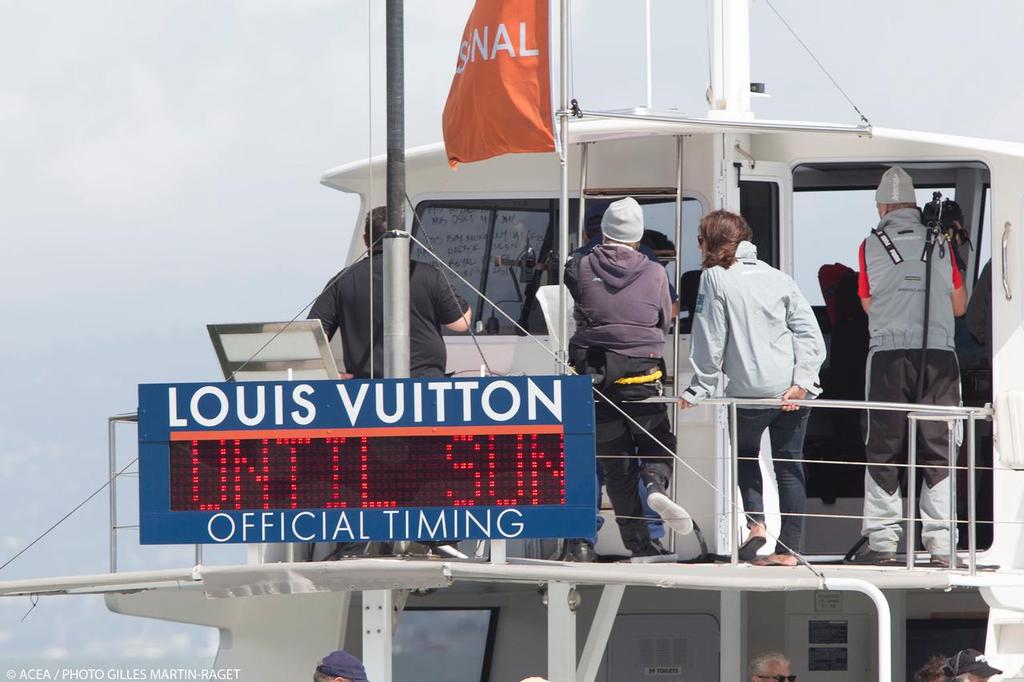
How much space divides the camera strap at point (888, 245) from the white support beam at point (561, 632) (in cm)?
251

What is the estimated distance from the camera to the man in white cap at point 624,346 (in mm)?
9180

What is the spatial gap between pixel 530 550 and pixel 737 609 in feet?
4.91

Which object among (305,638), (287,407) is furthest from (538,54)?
(305,638)

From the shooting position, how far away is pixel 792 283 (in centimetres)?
928

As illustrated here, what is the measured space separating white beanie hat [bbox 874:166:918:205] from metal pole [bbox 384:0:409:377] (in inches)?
104

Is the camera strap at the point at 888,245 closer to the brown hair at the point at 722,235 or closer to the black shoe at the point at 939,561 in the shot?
the brown hair at the point at 722,235

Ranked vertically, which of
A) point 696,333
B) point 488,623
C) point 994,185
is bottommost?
point 488,623

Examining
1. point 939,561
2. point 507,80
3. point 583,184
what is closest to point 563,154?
point 507,80

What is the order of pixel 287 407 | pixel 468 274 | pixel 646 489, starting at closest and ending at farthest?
pixel 287 407, pixel 646 489, pixel 468 274

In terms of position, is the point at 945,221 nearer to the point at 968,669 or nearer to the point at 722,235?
the point at 722,235

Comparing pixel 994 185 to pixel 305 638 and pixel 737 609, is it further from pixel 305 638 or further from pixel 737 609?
pixel 305 638

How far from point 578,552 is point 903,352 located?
2082 mm

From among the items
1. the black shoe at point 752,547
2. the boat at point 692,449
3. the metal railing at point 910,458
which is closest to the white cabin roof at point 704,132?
the boat at point 692,449

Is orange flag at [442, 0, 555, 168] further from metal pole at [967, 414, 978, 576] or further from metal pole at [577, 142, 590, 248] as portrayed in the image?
metal pole at [967, 414, 978, 576]
